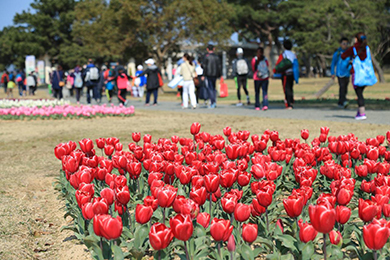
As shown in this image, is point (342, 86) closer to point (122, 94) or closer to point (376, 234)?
point (122, 94)

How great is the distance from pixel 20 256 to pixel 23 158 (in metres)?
4.33

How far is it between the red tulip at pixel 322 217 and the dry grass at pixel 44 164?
167 centimetres

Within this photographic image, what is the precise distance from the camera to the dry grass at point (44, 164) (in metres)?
3.48

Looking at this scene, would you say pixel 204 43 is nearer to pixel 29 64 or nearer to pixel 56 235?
pixel 29 64

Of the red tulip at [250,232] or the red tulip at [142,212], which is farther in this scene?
the red tulip at [142,212]

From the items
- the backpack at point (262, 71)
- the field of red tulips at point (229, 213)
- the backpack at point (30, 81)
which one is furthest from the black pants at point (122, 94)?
the backpack at point (30, 81)

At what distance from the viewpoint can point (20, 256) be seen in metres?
3.23

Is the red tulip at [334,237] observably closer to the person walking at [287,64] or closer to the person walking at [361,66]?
the person walking at [361,66]

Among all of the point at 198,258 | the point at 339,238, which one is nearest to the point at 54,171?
the point at 198,258

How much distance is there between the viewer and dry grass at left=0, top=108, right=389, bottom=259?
11.4 ft

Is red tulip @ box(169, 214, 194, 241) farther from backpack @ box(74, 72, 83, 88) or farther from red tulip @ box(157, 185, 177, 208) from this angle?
backpack @ box(74, 72, 83, 88)

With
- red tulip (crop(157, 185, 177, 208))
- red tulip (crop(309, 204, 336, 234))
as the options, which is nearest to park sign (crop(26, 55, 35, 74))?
red tulip (crop(157, 185, 177, 208))

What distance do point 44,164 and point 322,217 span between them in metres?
5.31

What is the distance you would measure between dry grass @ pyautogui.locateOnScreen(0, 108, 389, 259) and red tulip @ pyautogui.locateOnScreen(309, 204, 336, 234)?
167 centimetres
